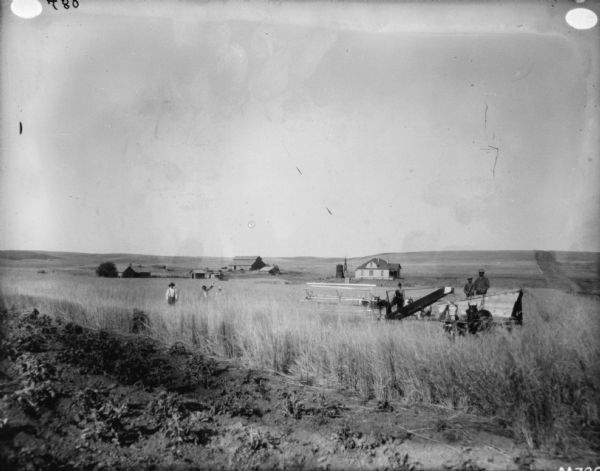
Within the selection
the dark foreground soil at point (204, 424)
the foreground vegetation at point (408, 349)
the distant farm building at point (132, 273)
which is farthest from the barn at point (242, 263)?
the dark foreground soil at point (204, 424)

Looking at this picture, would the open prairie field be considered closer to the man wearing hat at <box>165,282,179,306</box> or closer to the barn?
the man wearing hat at <box>165,282,179,306</box>

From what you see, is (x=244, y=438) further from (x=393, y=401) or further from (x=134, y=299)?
(x=134, y=299)

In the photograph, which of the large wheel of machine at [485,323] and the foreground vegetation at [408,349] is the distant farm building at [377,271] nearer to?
the foreground vegetation at [408,349]

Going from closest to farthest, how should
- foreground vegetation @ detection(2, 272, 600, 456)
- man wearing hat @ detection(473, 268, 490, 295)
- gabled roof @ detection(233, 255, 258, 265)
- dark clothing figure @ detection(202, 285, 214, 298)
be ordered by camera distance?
foreground vegetation @ detection(2, 272, 600, 456)
man wearing hat @ detection(473, 268, 490, 295)
dark clothing figure @ detection(202, 285, 214, 298)
gabled roof @ detection(233, 255, 258, 265)

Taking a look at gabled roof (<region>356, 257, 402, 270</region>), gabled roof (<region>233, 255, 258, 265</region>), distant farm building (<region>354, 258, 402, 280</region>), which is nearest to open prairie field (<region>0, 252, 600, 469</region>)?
gabled roof (<region>233, 255, 258, 265</region>)

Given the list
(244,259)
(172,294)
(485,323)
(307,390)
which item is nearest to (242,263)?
(244,259)

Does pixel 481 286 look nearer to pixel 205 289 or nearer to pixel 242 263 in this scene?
pixel 242 263
